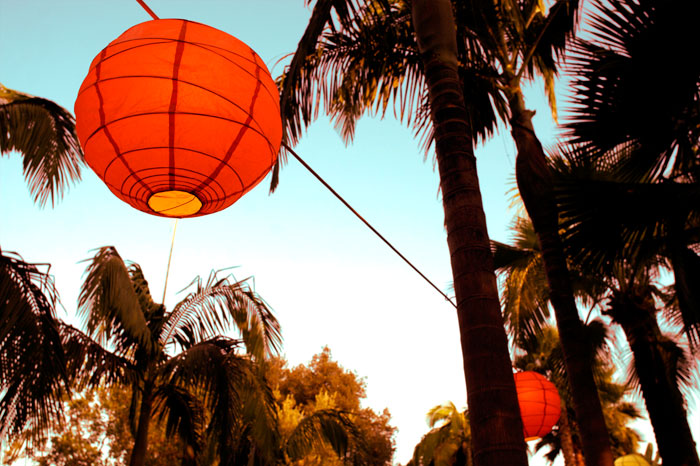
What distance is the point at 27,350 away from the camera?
4.76 meters

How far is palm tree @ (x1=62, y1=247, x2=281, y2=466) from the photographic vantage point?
7.49 meters

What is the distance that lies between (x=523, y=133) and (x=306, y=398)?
18.4 meters

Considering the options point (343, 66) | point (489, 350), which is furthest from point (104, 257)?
point (489, 350)

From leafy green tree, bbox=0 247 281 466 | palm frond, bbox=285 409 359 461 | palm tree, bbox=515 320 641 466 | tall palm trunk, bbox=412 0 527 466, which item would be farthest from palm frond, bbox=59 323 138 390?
palm tree, bbox=515 320 641 466

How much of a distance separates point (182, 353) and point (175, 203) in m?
6.08

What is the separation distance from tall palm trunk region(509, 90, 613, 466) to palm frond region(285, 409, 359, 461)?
561 cm

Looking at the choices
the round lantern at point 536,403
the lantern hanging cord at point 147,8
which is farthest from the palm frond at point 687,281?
the lantern hanging cord at point 147,8

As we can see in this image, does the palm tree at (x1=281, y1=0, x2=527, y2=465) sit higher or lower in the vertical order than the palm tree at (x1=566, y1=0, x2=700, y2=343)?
lower

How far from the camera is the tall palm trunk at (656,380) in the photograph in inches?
245

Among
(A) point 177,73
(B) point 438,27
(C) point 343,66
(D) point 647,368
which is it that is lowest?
(A) point 177,73

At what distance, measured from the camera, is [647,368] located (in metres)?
6.94

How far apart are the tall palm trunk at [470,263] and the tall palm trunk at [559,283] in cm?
259

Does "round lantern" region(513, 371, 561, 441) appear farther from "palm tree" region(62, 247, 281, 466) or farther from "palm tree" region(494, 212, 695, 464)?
"palm tree" region(62, 247, 281, 466)

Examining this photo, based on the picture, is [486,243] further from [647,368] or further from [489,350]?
[647,368]
